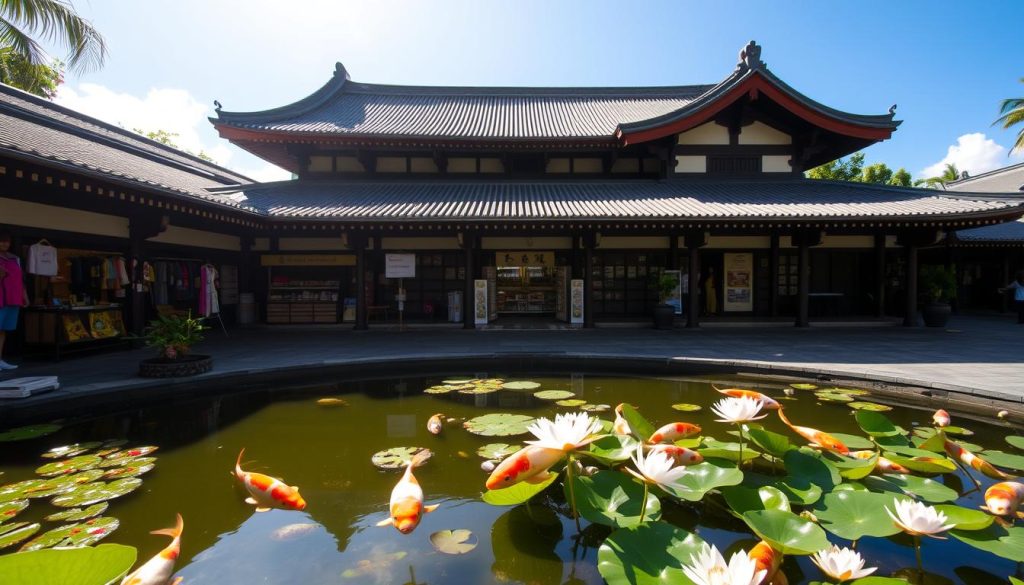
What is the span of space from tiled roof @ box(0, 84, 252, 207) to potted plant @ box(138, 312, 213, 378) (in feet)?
7.40

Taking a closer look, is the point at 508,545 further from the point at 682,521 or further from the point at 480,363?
the point at 480,363

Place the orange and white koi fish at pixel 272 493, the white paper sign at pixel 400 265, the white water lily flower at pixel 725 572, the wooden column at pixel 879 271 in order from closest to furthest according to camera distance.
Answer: the white water lily flower at pixel 725 572
the orange and white koi fish at pixel 272 493
the white paper sign at pixel 400 265
the wooden column at pixel 879 271

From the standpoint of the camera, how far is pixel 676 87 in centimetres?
1653

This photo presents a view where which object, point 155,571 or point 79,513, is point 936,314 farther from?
point 79,513

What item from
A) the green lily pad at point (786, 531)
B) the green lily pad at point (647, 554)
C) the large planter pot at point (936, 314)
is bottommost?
the green lily pad at point (647, 554)

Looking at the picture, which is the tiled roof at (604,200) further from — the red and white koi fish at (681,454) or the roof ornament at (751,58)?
the red and white koi fish at (681,454)

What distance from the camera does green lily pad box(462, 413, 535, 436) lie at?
14.1ft

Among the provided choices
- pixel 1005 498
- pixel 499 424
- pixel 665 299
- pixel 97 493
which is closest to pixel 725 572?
pixel 1005 498

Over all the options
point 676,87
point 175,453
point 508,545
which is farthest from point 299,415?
point 676,87

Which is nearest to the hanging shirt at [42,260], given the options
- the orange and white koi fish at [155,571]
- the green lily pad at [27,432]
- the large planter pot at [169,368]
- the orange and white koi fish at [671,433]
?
the large planter pot at [169,368]

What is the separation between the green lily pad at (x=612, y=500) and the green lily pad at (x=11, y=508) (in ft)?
11.7

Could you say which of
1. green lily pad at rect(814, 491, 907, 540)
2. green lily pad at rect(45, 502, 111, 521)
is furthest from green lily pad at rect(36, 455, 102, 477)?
green lily pad at rect(814, 491, 907, 540)

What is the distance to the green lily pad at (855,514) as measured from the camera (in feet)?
6.95

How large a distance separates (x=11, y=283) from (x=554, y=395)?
25.7 ft
